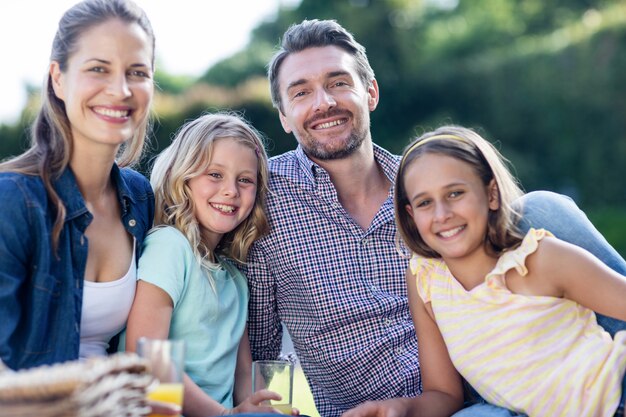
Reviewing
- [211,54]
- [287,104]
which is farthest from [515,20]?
[287,104]

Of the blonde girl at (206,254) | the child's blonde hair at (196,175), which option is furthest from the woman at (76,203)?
the child's blonde hair at (196,175)

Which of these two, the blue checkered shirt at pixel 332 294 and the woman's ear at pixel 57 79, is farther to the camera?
the blue checkered shirt at pixel 332 294

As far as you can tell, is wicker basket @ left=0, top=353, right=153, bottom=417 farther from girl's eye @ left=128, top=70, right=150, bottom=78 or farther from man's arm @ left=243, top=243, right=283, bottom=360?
man's arm @ left=243, top=243, right=283, bottom=360

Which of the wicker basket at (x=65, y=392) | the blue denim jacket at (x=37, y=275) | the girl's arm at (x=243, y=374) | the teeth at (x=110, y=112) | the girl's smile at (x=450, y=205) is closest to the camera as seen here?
the wicker basket at (x=65, y=392)

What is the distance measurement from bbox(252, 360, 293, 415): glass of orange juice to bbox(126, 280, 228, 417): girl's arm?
26 centimetres

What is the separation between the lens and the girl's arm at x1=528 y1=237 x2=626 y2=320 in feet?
9.09

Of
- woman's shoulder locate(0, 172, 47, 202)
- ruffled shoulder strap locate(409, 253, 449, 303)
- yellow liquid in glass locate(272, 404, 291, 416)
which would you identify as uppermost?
woman's shoulder locate(0, 172, 47, 202)

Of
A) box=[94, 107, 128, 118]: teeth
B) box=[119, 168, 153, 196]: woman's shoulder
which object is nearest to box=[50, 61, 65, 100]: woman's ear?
box=[94, 107, 128, 118]: teeth

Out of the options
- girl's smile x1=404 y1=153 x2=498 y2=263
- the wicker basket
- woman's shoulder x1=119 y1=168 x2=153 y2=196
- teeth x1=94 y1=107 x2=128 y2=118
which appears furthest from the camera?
woman's shoulder x1=119 y1=168 x2=153 y2=196

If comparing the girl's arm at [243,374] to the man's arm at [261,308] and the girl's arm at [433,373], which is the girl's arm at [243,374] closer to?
the man's arm at [261,308]

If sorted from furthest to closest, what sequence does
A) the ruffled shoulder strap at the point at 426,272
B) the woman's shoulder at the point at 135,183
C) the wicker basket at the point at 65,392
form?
the woman's shoulder at the point at 135,183
the ruffled shoulder strap at the point at 426,272
the wicker basket at the point at 65,392

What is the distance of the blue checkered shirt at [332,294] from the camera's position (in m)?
3.61

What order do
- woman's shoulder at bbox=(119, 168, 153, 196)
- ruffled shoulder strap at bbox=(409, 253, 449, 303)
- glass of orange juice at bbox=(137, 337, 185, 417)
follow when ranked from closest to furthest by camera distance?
glass of orange juice at bbox=(137, 337, 185, 417), ruffled shoulder strap at bbox=(409, 253, 449, 303), woman's shoulder at bbox=(119, 168, 153, 196)

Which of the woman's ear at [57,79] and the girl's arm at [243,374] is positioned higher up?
the woman's ear at [57,79]
